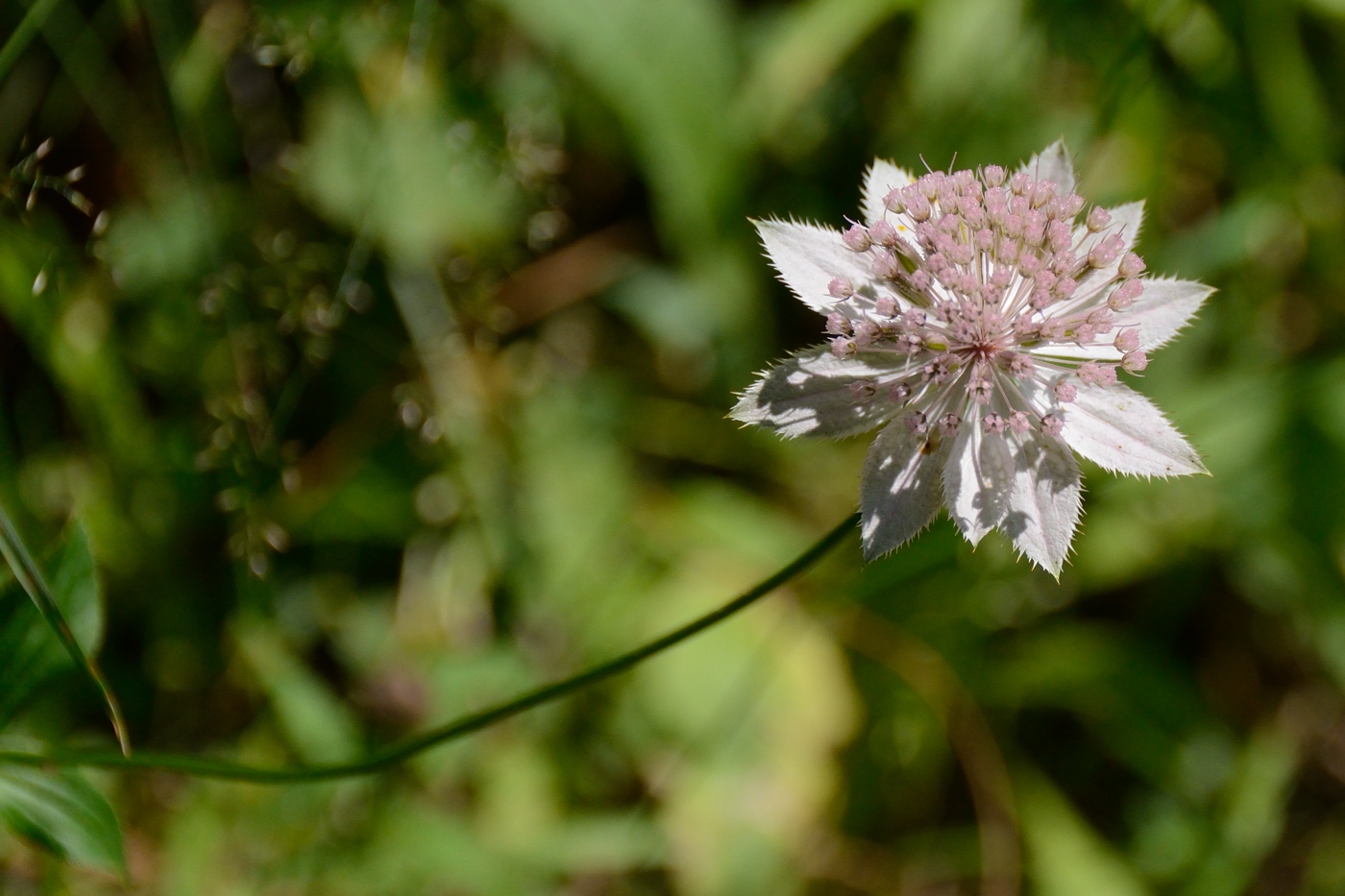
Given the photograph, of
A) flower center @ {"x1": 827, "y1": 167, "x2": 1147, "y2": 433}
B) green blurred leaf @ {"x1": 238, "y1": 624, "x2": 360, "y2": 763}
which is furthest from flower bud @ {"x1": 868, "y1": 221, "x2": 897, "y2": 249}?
green blurred leaf @ {"x1": 238, "y1": 624, "x2": 360, "y2": 763}

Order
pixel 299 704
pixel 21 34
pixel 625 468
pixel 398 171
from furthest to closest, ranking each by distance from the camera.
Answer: pixel 625 468 → pixel 398 171 → pixel 299 704 → pixel 21 34

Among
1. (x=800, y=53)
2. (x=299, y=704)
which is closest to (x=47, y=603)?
(x=299, y=704)

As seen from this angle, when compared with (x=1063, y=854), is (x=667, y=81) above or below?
above

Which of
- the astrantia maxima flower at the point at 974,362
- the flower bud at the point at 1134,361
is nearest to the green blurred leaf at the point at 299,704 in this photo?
the astrantia maxima flower at the point at 974,362

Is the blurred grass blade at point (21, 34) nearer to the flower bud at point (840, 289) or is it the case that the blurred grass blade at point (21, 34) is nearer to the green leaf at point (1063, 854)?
the flower bud at point (840, 289)

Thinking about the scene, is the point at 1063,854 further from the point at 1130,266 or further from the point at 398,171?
the point at 398,171

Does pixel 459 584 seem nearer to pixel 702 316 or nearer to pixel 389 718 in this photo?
pixel 389 718

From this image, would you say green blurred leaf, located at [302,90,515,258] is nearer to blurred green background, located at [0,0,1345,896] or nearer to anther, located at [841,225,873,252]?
blurred green background, located at [0,0,1345,896]
